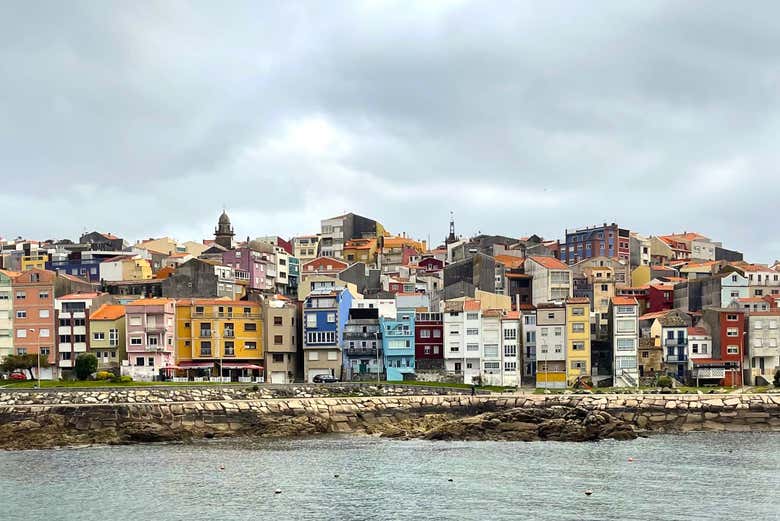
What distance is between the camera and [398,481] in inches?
2452

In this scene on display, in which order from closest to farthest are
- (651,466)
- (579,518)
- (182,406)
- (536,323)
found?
(579,518)
(651,466)
(182,406)
(536,323)

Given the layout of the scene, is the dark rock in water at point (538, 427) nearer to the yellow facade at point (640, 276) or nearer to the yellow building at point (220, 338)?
the yellow building at point (220, 338)

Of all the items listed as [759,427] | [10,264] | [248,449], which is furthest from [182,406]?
[10,264]

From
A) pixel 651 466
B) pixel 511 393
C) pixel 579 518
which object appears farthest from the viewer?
pixel 511 393

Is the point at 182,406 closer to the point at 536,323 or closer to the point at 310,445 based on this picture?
the point at 310,445

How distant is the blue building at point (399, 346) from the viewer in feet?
352

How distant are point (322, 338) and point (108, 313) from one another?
60.0ft

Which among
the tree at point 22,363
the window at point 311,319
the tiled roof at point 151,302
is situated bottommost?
the tree at point 22,363

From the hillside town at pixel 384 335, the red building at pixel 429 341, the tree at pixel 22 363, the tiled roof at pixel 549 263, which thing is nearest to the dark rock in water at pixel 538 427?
the hillside town at pixel 384 335

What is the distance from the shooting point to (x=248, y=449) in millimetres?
75812

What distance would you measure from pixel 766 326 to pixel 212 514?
216 feet

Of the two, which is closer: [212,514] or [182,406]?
[212,514]

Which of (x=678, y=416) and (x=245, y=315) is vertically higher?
(x=245, y=315)

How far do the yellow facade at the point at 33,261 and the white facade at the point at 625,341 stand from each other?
6949 cm
